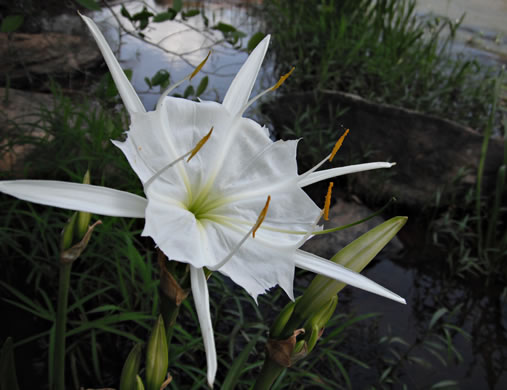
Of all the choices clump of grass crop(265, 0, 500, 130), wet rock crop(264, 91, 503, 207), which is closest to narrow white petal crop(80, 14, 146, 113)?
wet rock crop(264, 91, 503, 207)

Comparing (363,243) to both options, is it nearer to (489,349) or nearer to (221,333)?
(221,333)

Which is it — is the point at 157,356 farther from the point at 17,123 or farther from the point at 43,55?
the point at 43,55

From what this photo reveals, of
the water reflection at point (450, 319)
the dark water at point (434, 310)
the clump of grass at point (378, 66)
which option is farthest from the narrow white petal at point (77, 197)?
the clump of grass at point (378, 66)

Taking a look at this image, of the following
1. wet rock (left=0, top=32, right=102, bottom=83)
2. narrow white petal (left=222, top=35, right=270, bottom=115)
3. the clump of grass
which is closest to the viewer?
narrow white petal (left=222, top=35, right=270, bottom=115)

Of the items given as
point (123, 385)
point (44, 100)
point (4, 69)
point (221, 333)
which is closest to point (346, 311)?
point (221, 333)

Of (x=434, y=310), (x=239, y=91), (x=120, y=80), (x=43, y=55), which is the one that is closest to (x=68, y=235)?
(x=120, y=80)

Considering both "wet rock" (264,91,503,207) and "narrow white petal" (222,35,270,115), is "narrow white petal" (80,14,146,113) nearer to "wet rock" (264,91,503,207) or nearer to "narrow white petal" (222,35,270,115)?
"narrow white petal" (222,35,270,115)
